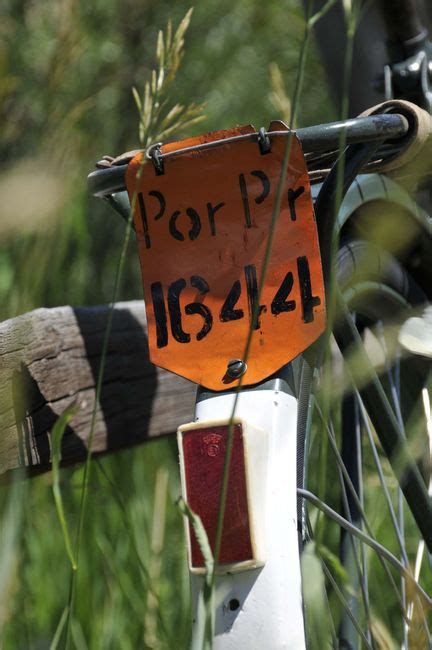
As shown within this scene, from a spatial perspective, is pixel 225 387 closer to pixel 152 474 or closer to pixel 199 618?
pixel 199 618

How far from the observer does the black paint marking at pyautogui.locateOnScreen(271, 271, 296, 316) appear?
0.96m

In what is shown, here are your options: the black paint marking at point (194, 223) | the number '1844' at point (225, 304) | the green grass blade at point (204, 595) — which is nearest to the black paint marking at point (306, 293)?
the number '1844' at point (225, 304)

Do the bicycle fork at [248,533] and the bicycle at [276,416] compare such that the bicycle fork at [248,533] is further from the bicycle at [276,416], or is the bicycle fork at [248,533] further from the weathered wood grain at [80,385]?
the weathered wood grain at [80,385]

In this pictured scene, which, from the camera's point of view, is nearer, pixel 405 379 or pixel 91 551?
pixel 405 379

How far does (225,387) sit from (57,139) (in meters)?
0.31

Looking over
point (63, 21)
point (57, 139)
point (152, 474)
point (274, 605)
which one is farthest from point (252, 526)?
point (152, 474)

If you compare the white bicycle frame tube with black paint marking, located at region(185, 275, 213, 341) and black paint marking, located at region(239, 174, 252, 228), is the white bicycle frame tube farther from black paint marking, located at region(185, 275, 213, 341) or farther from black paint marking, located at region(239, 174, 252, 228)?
black paint marking, located at region(239, 174, 252, 228)

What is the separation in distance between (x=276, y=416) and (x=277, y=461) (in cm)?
5

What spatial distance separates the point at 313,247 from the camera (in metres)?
0.95

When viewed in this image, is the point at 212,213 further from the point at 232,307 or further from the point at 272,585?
the point at 272,585

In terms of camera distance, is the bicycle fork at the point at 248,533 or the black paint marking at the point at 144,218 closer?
the bicycle fork at the point at 248,533

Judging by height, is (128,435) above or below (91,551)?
above

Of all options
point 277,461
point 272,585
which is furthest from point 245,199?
point 272,585

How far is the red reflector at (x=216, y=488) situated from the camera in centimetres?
88
